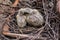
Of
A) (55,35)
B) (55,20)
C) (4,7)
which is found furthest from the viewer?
(4,7)

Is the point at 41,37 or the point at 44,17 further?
the point at 44,17

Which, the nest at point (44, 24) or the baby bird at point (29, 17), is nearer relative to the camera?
the nest at point (44, 24)

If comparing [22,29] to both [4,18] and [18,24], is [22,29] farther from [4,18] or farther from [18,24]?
[4,18]

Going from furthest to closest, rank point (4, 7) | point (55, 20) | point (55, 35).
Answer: point (4, 7) → point (55, 20) → point (55, 35)

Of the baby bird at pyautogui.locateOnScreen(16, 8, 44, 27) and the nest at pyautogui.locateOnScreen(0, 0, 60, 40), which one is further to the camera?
the baby bird at pyautogui.locateOnScreen(16, 8, 44, 27)

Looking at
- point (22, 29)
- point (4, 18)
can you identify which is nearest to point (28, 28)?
point (22, 29)
